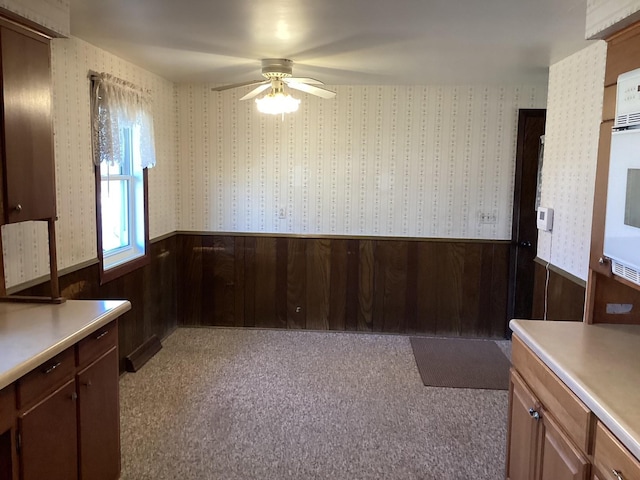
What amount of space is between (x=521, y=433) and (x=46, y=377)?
6.01 feet

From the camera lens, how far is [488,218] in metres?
4.93

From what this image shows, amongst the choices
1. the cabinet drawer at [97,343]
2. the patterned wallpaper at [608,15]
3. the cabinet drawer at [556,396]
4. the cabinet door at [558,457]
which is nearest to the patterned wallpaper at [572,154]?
the patterned wallpaper at [608,15]

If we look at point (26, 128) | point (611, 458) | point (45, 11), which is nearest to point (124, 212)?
point (26, 128)

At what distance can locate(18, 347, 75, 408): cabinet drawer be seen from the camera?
5.80ft

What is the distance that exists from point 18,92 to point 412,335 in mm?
3827

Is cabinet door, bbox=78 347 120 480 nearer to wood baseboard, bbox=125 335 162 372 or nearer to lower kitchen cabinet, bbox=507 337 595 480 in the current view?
wood baseboard, bbox=125 335 162 372

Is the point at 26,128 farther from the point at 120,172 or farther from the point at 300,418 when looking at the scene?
the point at 300,418

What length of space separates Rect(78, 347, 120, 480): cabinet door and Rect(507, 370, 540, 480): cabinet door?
69.2 inches

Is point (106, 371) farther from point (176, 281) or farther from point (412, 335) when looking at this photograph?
point (412, 335)

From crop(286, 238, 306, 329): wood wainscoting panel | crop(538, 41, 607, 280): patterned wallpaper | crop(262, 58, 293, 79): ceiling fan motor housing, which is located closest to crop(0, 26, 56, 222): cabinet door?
crop(262, 58, 293, 79): ceiling fan motor housing

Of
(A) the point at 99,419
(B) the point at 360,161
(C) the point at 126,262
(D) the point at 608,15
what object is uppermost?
(D) the point at 608,15

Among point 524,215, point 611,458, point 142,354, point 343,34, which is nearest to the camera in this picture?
point 611,458

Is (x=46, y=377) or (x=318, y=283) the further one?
(x=318, y=283)

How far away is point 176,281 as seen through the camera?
16.8ft
